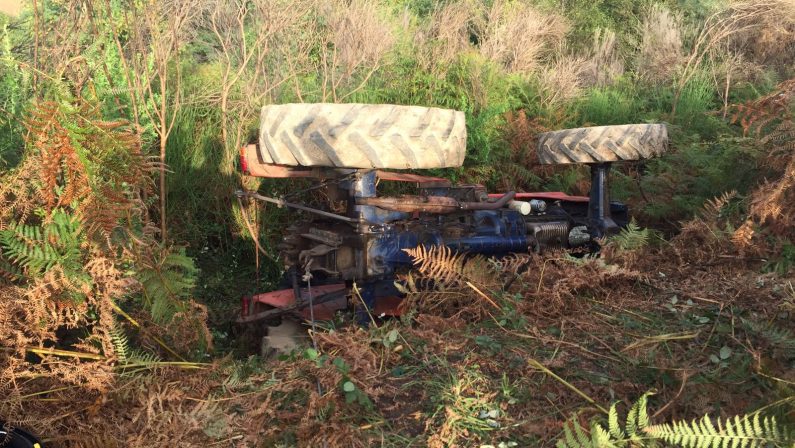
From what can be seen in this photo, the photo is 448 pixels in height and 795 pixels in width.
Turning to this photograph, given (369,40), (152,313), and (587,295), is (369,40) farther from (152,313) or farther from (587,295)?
(152,313)

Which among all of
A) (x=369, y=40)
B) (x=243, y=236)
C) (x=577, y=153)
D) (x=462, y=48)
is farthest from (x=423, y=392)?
(x=462, y=48)

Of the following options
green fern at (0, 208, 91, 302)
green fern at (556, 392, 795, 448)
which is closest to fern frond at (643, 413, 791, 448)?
green fern at (556, 392, 795, 448)

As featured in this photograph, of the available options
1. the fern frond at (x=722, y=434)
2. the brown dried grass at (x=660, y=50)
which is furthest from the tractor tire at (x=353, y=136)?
the brown dried grass at (x=660, y=50)

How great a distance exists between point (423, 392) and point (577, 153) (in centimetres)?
256

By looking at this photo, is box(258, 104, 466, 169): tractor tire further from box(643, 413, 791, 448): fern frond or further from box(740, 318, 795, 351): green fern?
box(643, 413, 791, 448): fern frond

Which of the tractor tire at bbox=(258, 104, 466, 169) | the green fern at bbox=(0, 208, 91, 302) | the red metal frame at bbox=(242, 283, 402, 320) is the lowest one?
the red metal frame at bbox=(242, 283, 402, 320)

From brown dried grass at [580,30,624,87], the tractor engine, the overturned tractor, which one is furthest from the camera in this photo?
brown dried grass at [580,30,624,87]

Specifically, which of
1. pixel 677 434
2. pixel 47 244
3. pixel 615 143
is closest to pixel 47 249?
pixel 47 244

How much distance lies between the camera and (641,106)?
796 cm

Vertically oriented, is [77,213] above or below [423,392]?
above

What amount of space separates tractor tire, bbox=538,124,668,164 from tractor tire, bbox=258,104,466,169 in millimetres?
1331

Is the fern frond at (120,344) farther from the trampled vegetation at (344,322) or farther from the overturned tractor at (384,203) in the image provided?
the overturned tractor at (384,203)

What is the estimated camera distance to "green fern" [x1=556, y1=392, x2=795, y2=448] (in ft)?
5.61

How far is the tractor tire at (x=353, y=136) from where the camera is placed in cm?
327
